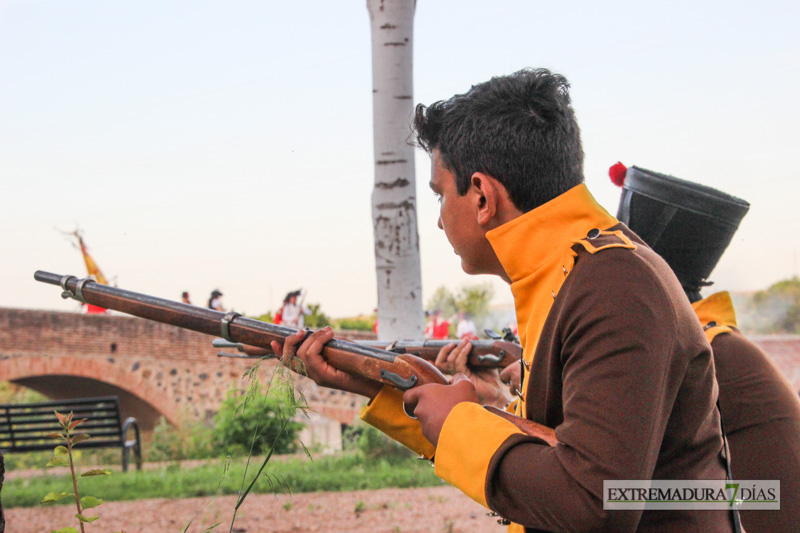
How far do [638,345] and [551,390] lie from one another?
A: 0.31 m

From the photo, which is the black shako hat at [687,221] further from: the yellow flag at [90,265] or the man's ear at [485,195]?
the yellow flag at [90,265]

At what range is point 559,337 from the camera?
1.65 meters

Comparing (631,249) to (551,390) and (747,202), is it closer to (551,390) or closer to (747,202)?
(551,390)

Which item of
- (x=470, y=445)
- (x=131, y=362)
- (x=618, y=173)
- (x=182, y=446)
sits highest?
(x=618, y=173)

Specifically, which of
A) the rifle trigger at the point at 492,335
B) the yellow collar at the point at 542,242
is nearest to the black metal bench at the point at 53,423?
the rifle trigger at the point at 492,335

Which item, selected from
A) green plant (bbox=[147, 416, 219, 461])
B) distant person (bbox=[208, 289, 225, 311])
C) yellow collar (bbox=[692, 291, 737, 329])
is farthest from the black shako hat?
distant person (bbox=[208, 289, 225, 311])

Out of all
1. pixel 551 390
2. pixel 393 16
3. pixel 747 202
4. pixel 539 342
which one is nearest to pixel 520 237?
pixel 539 342

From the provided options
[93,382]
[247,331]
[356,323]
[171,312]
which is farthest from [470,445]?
[356,323]

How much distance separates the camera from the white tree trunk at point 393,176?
7.17 m

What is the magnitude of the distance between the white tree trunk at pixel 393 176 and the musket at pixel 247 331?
381cm

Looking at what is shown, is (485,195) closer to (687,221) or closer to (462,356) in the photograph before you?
(687,221)

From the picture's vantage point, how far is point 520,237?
72.9 inches

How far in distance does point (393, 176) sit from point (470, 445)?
5707 millimetres

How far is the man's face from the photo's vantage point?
1.96 m
